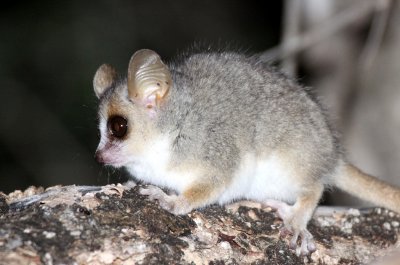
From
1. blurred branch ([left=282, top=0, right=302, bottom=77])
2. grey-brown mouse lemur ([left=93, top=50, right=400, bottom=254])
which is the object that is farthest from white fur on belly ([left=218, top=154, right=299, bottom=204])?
blurred branch ([left=282, top=0, right=302, bottom=77])

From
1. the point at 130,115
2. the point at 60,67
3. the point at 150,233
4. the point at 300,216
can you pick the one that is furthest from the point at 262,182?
the point at 60,67

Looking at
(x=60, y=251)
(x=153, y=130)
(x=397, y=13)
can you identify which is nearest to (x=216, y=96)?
(x=153, y=130)

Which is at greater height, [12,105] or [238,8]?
[238,8]

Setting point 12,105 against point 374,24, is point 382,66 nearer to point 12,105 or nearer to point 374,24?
point 374,24

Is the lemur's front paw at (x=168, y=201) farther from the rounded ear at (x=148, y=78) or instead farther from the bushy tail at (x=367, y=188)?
the bushy tail at (x=367, y=188)

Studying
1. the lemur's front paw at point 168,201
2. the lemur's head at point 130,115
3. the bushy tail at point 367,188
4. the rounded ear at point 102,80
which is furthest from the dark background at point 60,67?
the lemur's front paw at point 168,201
